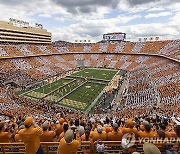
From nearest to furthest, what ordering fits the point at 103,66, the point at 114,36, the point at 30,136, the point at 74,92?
the point at 30,136
the point at 74,92
the point at 103,66
the point at 114,36

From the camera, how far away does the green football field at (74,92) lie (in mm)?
32431

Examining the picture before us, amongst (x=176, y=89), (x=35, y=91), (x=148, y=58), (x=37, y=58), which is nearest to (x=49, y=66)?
(x=37, y=58)

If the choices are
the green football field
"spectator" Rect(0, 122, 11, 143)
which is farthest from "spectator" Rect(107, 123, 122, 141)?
the green football field

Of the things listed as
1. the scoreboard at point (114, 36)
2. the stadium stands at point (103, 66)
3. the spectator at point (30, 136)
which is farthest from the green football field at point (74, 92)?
the scoreboard at point (114, 36)

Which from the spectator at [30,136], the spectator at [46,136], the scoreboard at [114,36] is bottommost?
the spectator at [46,136]

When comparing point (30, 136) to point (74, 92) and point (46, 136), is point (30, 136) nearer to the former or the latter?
point (46, 136)

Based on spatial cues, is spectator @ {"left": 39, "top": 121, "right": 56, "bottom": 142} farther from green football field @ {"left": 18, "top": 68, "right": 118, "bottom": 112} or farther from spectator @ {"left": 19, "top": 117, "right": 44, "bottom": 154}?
green football field @ {"left": 18, "top": 68, "right": 118, "bottom": 112}

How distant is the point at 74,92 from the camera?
38469 millimetres

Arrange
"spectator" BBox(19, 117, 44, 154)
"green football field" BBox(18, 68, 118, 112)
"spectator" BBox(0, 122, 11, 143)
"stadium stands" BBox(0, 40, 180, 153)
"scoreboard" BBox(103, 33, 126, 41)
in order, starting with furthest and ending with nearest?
"scoreboard" BBox(103, 33, 126, 41) < "green football field" BBox(18, 68, 118, 112) < "stadium stands" BBox(0, 40, 180, 153) < "spectator" BBox(0, 122, 11, 143) < "spectator" BBox(19, 117, 44, 154)

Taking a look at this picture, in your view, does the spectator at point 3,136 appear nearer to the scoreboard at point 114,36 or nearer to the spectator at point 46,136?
the spectator at point 46,136

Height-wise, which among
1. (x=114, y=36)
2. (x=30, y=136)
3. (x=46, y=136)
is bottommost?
(x=46, y=136)

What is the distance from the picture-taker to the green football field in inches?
1277

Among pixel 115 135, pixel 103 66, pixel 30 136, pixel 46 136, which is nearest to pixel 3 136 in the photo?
pixel 46 136

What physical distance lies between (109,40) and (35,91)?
204ft
